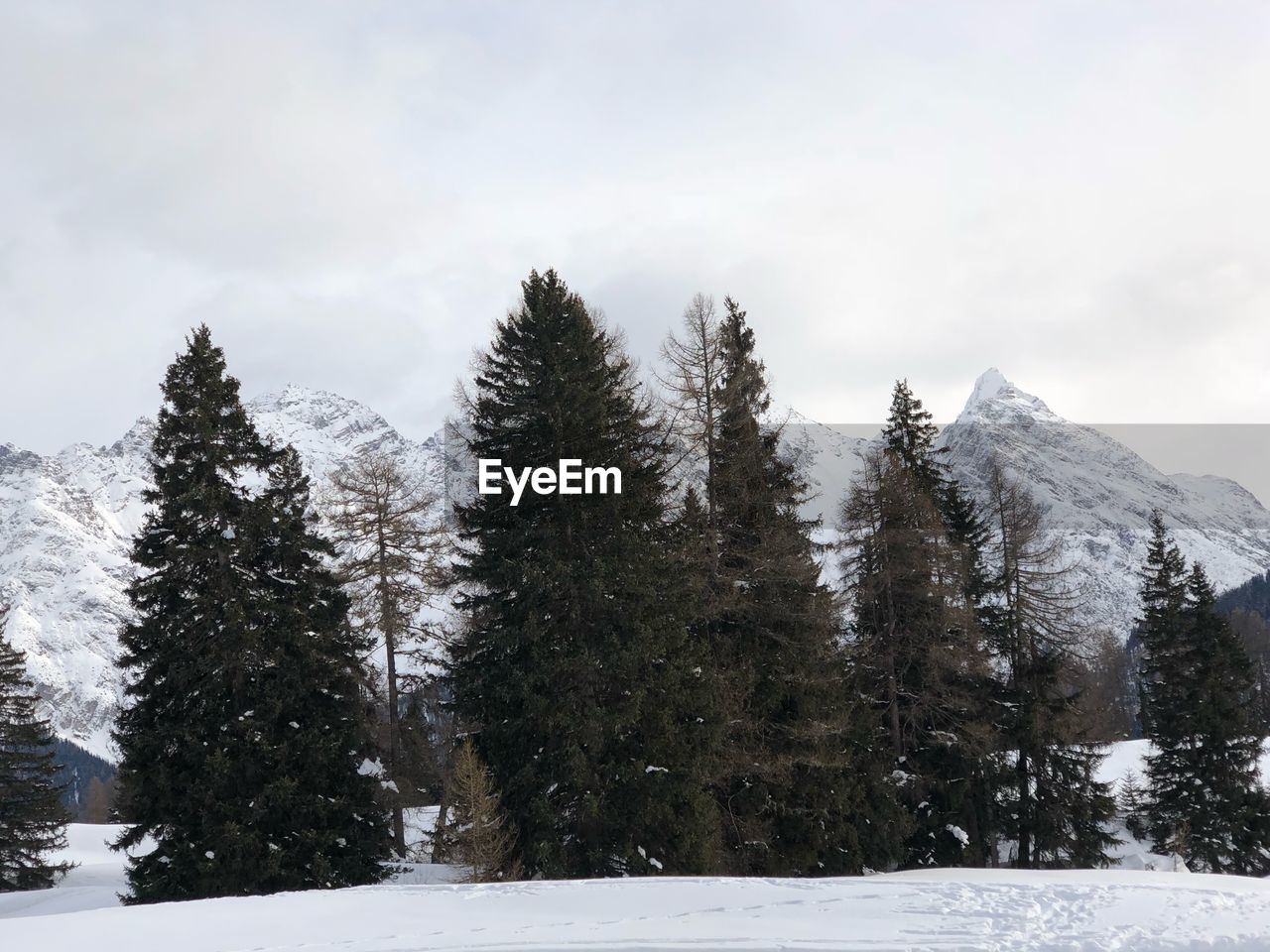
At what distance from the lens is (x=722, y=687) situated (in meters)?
21.3

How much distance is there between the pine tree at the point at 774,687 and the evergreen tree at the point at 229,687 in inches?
335

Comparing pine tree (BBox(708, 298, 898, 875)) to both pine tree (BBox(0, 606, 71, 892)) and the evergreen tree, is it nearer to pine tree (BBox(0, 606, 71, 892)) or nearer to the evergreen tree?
the evergreen tree

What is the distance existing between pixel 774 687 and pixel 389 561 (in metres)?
11.2

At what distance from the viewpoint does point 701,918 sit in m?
12.6

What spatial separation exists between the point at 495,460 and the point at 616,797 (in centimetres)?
774

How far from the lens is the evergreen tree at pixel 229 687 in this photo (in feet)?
62.1

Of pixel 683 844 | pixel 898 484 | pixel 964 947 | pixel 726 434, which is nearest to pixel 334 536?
pixel 726 434

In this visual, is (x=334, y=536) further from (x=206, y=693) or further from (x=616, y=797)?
(x=616, y=797)

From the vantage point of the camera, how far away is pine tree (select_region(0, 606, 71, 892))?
31.4 m

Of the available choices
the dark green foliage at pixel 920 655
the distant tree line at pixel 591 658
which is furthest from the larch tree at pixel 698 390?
the dark green foliage at pixel 920 655

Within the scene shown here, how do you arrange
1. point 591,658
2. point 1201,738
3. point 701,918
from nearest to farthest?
point 701,918 → point 591,658 → point 1201,738

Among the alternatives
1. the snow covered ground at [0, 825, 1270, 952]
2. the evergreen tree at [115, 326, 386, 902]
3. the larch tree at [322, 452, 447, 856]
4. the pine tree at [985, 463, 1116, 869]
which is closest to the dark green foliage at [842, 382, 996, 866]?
the pine tree at [985, 463, 1116, 869]

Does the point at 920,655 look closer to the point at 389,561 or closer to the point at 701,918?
the point at 389,561

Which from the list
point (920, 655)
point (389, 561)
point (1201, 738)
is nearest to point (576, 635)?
point (389, 561)
